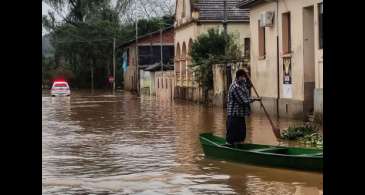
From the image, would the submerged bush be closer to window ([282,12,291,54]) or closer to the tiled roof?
window ([282,12,291,54])

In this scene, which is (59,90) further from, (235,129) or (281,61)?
(235,129)

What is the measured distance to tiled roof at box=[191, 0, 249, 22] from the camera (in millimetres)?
45031

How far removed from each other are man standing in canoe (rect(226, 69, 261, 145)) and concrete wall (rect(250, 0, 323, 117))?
9848 millimetres

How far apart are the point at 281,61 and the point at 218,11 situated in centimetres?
1889

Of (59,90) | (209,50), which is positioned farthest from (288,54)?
(59,90)

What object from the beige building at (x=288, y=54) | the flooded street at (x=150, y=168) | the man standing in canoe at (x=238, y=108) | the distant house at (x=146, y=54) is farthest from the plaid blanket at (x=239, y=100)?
the distant house at (x=146, y=54)

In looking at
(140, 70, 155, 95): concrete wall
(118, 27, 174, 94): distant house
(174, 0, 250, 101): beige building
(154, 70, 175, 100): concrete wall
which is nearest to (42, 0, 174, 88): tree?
(118, 27, 174, 94): distant house

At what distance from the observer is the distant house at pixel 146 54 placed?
226 ft

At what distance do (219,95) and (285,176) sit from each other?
85.5 ft

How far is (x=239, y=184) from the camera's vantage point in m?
10.7

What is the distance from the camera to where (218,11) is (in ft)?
151
